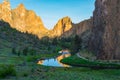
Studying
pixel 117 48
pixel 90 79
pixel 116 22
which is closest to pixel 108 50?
pixel 117 48

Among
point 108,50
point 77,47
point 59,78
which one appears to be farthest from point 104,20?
point 59,78

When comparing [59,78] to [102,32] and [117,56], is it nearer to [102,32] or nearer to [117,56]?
[117,56]

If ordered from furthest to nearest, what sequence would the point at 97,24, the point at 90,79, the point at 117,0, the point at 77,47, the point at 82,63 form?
the point at 77,47 → the point at 97,24 → the point at 117,0 → the point at 82,63 → the point at 90,79

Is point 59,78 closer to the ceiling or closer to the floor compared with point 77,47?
closer to the floor

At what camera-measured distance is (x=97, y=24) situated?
149m

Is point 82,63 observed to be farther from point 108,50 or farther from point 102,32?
point 102,32

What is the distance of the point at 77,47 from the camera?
196 m

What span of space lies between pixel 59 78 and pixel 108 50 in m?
67.6

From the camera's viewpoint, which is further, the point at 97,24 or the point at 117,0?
the point at 97,24

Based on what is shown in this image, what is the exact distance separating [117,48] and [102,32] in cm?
1383

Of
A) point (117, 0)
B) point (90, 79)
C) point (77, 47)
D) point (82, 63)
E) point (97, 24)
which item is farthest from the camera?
point (77, 47)

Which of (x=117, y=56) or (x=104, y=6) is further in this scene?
(x=104, y=6)

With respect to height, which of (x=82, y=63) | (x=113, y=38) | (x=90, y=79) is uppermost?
(x=113, y=38)

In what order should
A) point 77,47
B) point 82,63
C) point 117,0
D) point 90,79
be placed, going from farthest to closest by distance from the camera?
point 77,47, point 117,0, point 82,63, point 90,79
